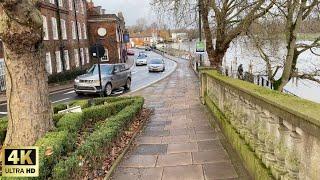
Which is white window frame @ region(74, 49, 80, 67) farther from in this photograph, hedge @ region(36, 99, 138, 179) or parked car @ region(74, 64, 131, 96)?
hedge @ region(36, 99, 138, 179)

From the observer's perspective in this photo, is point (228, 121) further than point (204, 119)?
No

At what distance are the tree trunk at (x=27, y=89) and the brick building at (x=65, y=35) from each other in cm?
2248

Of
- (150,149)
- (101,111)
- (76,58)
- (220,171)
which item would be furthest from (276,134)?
(76,58)

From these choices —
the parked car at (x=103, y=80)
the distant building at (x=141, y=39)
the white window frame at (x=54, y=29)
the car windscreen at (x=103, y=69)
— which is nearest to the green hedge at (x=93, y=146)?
the parked car at (x=103, y=80)

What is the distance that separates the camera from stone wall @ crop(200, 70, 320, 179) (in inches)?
114

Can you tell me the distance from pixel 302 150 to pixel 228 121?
434 cm

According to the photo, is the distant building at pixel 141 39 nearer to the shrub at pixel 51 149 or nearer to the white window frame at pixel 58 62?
the white window frame at pixel 58 62

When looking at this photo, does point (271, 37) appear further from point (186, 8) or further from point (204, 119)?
point (204, 119)

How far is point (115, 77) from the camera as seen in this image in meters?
21.7

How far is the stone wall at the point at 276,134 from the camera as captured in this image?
114 inches

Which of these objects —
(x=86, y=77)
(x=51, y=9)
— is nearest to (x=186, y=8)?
(x=86, y=77)

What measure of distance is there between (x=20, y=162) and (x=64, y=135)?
2.84m

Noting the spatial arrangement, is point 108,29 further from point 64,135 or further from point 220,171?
point 220,171

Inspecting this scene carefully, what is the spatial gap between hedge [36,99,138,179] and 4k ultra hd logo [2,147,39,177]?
1.29 metres
